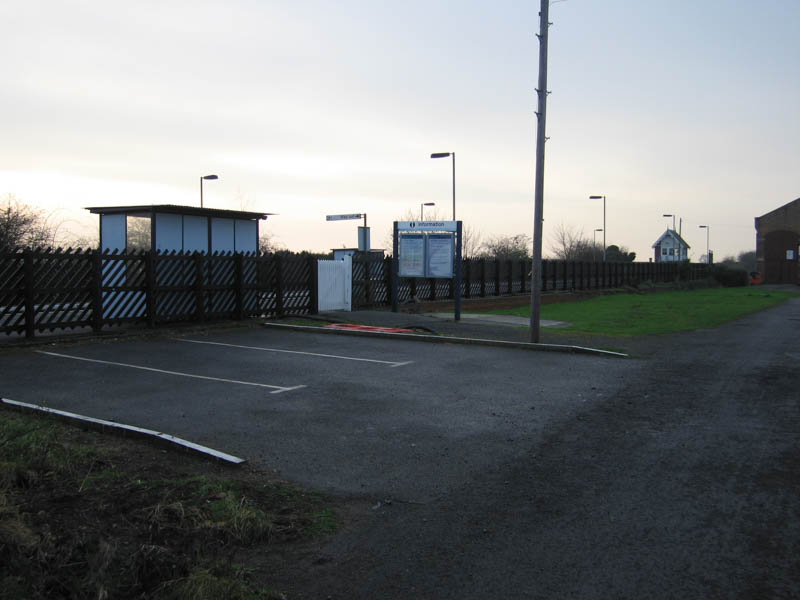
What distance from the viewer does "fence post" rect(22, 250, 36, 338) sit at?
43.5 ft

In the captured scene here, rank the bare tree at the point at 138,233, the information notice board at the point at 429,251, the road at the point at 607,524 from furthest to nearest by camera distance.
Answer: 1. the information notice board at the point at 429,251
2. the bare tree at the point at 138,233
3. the road at the point at 607,524

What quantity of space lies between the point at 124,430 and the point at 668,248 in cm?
10230

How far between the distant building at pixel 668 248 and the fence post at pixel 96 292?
90829 mm

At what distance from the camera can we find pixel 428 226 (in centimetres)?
2012

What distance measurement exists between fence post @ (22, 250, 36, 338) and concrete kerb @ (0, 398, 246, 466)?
20.6 ft

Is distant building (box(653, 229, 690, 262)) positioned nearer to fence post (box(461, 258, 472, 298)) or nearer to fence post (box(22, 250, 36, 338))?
fence post (box(461, 258, 472, 298))

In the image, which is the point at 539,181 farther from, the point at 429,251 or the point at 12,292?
the point at 12,292

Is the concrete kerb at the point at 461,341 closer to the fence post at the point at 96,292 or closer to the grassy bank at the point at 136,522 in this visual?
the fence post at the point at 96,292

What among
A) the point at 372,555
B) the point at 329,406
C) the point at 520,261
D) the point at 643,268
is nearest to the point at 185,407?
the point at 329,406

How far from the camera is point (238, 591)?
10.9 feet

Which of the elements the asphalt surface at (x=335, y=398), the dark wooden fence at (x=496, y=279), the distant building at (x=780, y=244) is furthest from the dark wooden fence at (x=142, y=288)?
the distant building at (x=780, y=244)

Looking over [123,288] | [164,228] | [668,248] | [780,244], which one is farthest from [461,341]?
[668,248]

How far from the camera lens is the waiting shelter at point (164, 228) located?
58.3ft

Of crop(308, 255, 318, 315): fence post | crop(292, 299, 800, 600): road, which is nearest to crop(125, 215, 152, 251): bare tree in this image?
crop(308, 255, 318, 315): fence post
